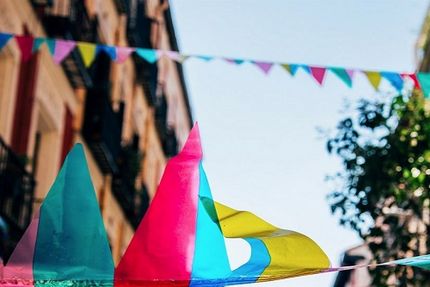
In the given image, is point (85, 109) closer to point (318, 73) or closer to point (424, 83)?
point (318, 73)

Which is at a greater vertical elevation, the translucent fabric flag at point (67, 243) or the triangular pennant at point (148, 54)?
the triangular pennant at point (148, 54)

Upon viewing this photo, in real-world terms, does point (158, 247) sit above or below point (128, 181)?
above

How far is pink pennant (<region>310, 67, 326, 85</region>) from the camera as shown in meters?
8.91

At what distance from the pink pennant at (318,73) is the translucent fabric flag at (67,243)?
167 inches

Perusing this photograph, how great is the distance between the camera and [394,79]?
9148 millimetres

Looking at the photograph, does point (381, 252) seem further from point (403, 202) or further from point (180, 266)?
point (180, 266)

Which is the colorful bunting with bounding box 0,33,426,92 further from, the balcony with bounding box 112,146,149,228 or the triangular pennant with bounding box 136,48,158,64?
the balcony with bounding box 112,146,149,228

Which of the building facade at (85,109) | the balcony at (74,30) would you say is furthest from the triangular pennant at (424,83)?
the balcony at (74,30)

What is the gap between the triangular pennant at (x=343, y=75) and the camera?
9.19 metres

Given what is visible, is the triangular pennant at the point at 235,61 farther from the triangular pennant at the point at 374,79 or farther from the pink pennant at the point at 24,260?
the pink pennant at the point at 24,260

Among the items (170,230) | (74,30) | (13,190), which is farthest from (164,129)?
(170,230)

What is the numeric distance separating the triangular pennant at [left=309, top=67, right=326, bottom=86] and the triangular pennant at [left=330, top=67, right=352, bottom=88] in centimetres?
23

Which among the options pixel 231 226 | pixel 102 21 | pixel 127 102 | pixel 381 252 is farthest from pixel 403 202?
pixel 127 102

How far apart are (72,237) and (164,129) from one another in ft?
79.6
